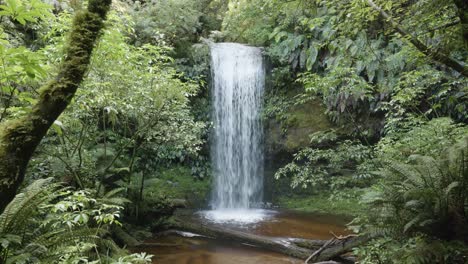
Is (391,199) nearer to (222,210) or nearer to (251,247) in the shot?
(251,247)

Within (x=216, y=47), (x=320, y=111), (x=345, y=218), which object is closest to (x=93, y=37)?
(x=345, y=218)

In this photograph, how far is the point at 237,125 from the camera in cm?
1255

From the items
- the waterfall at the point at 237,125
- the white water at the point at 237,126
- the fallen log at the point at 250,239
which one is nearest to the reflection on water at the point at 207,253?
the fallen log at the point at 250,239

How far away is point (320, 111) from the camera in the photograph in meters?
11.9

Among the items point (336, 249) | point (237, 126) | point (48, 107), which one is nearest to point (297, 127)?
point (237, 126)

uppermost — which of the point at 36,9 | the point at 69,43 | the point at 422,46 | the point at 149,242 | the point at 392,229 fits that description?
the point at 422,46

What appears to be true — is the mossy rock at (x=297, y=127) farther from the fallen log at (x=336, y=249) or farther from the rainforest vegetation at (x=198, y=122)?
the fallen log at (x=336, y=249)

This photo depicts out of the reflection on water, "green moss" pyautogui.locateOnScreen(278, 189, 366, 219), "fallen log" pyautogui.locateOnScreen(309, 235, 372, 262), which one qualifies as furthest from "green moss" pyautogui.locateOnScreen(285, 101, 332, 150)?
"fallen log" pyautogui.locateOnScreen(309, 235, 372, 262)

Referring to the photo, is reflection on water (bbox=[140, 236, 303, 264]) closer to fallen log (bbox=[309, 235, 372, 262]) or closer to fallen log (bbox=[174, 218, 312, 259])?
fallen log (bbox=[174, 218, 312, 259])

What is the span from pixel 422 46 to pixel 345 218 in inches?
279

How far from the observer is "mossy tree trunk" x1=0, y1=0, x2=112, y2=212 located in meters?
1.70

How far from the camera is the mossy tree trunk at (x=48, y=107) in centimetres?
170

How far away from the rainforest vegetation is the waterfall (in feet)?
1.17

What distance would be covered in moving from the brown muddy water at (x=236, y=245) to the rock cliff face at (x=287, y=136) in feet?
9.04
